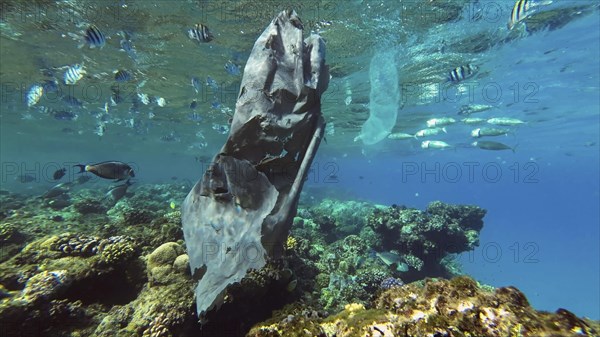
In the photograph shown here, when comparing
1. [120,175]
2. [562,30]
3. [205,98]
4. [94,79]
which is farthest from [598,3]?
[94,79]

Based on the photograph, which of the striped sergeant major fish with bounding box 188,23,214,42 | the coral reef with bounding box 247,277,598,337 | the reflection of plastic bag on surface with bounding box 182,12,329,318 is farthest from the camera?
the striped sergeant major fish with bounding box 188,23,214,42

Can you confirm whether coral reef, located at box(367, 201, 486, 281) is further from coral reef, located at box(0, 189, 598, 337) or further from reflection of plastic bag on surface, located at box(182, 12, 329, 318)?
reflection of plastic bag on surface, located at box(182, 12, 329, 318)

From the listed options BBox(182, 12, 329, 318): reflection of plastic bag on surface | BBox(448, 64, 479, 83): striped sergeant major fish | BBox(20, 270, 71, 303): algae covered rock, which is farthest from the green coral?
BBox(448, 64, 479, 83): striped sergeant major fish

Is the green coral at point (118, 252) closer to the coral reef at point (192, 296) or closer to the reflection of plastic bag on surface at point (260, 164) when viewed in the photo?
the coral reef at point (192, 296)

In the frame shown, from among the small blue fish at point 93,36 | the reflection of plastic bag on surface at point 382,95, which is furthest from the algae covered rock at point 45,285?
the reflection of plastic bag on surface at point 382,95

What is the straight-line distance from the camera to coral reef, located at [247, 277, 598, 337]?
222 centimetres

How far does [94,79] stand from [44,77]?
126 inches

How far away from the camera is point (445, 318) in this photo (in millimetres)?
2531

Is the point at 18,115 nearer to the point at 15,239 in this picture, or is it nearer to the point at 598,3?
the point at 15,239

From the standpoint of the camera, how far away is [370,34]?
522 inches

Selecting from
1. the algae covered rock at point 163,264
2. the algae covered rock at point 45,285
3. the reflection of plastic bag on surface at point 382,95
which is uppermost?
the reflection of plastic bag on surface at point 382,95

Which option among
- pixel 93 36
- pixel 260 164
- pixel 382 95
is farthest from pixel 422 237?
pixel 382 95

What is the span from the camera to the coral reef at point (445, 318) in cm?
222

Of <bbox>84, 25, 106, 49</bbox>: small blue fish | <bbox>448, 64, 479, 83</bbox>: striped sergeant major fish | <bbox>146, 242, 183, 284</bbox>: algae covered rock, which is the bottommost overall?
<bbox>146, 242, 183, 284</bbox>: algae covered rock
